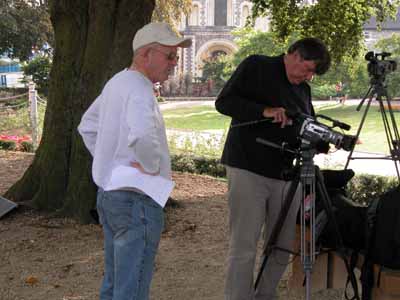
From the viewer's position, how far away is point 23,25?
28344 mm

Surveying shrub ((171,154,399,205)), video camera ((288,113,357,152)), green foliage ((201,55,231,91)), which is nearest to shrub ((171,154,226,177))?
shrub ((171,154,399,205))

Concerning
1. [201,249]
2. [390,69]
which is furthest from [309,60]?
[201,249]

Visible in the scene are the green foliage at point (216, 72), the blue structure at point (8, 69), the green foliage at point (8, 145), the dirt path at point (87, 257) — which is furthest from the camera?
the green foliage at point (216, 72)

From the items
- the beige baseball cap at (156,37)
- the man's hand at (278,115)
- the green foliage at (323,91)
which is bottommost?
the green foliage at (323,91)

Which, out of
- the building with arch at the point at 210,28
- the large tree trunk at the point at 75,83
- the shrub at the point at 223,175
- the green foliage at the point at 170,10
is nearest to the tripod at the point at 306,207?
the large tree trunk at the point at 75,83

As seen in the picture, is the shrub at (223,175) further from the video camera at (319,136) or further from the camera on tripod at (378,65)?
the video camera at (319,136)

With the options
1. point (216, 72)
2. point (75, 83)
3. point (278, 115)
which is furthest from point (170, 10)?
point (216, 72)

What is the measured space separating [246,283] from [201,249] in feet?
6.30

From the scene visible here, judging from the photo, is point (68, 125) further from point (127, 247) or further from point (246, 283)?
point (127, 247)

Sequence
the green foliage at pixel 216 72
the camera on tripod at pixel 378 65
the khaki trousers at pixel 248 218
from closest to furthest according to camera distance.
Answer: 1. the khaki trousers at pixel 248 218
2. the camera on tripod at pixel 378 65
3. the green foliage at pixel 216 72

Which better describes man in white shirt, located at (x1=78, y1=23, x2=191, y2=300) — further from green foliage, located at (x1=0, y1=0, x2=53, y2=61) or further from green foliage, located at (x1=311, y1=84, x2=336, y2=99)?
green foliage, located at (x1=311, y1=84, x2=336, y2=99)

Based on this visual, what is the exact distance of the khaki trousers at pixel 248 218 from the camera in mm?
3332

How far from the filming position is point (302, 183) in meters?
3.17

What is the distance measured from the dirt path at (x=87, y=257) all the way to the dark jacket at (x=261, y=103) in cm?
125
